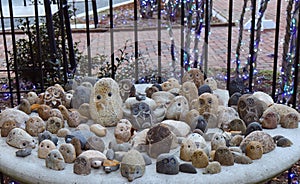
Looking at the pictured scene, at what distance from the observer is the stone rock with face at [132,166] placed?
1107 mm

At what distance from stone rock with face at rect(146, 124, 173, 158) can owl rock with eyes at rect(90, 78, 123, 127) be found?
0.23 meters

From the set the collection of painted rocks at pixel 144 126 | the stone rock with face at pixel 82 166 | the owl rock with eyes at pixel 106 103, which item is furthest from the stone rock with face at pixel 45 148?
the owl rock with eyes at pixel 106 103

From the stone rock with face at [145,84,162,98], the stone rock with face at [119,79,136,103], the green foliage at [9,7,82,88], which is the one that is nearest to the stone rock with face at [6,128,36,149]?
the stone rock with face at [119,79,136,103]

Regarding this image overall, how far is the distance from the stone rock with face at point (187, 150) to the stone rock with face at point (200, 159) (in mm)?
32

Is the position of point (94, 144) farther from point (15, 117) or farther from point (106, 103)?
point (15, 117)

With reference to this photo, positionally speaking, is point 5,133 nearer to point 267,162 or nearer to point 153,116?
point 153,116

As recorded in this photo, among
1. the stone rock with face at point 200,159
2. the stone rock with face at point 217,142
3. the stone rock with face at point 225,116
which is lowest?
the stone rock with face at point 200,159

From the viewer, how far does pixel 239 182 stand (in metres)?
1.11

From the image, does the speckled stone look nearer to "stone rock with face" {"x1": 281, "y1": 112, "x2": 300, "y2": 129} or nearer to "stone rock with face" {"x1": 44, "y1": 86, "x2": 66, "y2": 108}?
"stone rock with face" {"x1": 281, "y1": 112, "x2": 300, "y2": 129}

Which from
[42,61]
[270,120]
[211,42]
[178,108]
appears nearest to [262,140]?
[270,120]

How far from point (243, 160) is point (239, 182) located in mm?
85

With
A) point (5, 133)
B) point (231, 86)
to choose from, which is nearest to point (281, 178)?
point (231, 86)

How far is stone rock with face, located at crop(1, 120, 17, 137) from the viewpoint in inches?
54.0

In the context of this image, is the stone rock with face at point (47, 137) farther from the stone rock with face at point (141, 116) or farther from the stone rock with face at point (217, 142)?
the stone rock with face at point (217, 142)
